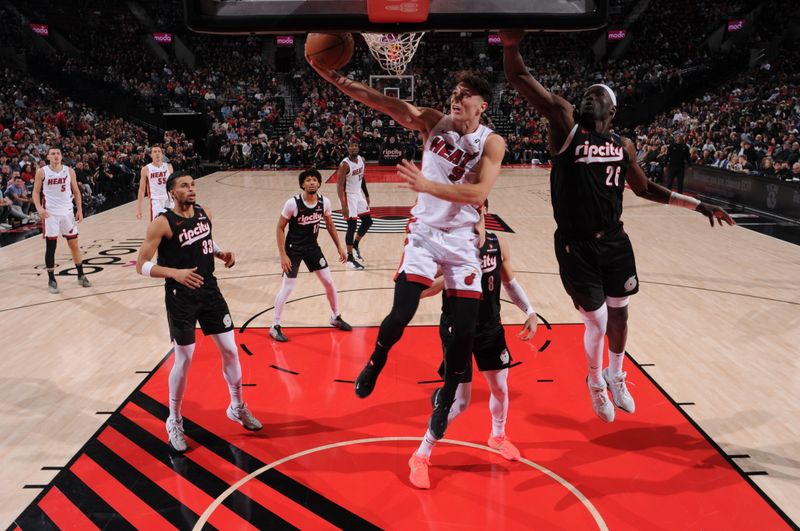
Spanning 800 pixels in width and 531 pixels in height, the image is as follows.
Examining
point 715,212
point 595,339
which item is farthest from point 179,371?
point 715,212

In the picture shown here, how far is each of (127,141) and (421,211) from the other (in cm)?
2008

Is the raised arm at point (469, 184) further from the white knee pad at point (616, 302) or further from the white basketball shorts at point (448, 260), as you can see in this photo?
the white knee pad at point (616, 302)

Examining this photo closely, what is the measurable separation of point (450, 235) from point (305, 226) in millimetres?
3081

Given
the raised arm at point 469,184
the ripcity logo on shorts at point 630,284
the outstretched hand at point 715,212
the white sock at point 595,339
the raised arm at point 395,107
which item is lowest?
the white sock at point 595,339

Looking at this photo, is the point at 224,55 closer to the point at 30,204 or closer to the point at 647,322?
the point at 30,204

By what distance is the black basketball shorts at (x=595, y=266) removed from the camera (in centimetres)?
427

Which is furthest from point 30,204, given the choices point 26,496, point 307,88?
point 307,88

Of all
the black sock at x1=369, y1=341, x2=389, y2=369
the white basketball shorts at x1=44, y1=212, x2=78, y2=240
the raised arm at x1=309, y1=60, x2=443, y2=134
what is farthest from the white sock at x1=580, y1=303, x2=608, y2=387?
the white basketball shorts at x1=44, y1=212, x2=78, y2=240

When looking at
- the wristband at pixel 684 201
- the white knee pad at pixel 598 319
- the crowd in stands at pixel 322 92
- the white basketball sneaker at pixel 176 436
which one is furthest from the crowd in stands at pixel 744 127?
the white basketball sneaker at pixel 176 436

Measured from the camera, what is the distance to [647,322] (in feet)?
24.0

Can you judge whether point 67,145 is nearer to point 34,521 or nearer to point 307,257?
point 307,257

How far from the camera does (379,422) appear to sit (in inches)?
194

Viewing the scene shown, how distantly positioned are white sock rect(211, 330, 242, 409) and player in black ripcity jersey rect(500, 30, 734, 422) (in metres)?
2.32

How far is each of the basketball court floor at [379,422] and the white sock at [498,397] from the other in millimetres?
186
